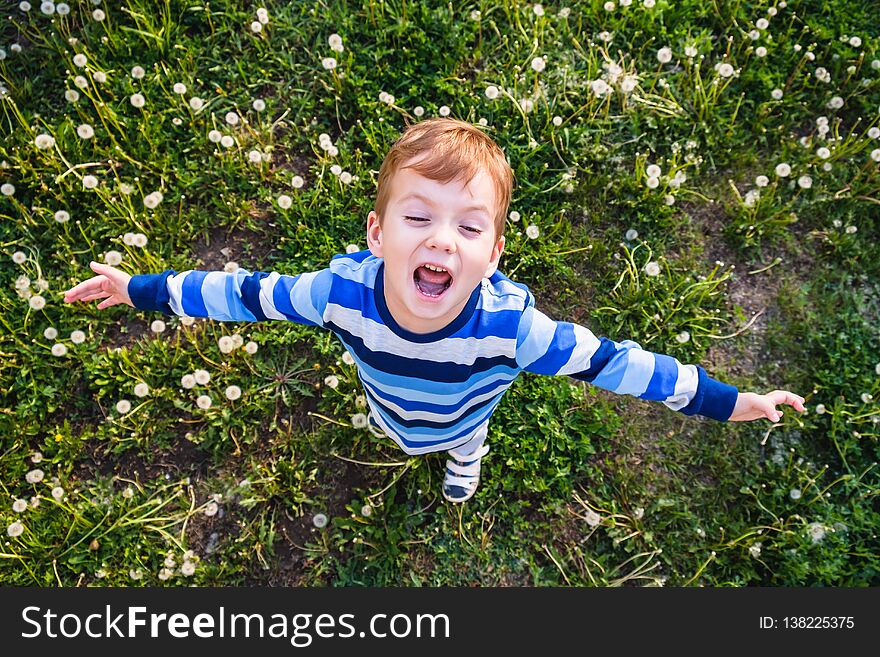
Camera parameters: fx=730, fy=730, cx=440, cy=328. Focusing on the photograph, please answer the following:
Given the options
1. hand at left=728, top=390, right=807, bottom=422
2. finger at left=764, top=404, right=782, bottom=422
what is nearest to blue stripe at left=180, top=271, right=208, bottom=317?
hand at left=728, top=390, right=807, bottom=422

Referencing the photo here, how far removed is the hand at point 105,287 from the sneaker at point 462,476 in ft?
5.22

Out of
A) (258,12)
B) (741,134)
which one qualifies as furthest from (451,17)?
(741,134)

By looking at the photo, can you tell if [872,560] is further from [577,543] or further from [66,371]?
[66,371]

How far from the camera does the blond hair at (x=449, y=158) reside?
222 cm

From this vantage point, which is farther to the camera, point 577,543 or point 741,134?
point 741,134

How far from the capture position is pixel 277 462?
3.67m

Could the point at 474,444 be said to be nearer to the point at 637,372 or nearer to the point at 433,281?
the point at 637,372

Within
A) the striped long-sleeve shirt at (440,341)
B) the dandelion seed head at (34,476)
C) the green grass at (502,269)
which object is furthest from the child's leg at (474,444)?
the dandelion seed head at (34,476)

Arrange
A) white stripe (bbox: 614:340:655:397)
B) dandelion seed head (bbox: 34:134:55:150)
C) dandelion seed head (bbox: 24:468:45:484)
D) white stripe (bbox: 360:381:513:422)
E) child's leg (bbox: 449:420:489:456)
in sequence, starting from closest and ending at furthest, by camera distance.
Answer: white stripe (bbox: 614:340:655:397) → white stripe (bbox: 360:381:513:422) → child's leg (bbox: 449:420:489:456) → dandelion seed head (bbox: 24:468:45:484) → dandelion seed head (bbox: 34:134:55:150)

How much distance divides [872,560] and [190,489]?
132 inches

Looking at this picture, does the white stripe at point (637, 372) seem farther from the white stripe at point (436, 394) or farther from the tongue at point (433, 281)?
the tongue at point (433, 281)

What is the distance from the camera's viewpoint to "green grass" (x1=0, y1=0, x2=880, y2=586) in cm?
358

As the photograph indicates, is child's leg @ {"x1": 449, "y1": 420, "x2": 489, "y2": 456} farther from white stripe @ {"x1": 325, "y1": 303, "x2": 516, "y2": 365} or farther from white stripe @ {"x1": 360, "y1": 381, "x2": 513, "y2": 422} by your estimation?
white stripe @ {"x1": 325, "y1": 303, "x2": 516, "y2": 365}

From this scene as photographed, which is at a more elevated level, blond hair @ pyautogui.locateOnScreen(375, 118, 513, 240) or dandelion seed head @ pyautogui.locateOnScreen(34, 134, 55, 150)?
dandelion seed head @ pyautogui.locateOnScreen(34, 134, 55, 150)
